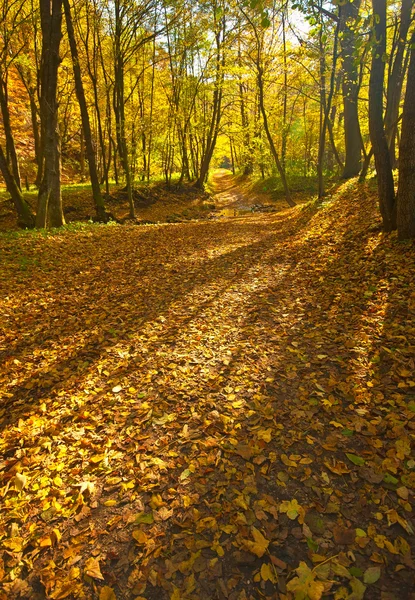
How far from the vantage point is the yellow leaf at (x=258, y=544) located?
7.86 ft

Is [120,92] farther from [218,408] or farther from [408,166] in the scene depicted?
[218,408]

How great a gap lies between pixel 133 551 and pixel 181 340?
305cm

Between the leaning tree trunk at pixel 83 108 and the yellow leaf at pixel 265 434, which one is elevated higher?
the leaning tree trunk at pixel 83 108

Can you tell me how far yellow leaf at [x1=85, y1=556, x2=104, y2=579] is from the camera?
2306 millimetres

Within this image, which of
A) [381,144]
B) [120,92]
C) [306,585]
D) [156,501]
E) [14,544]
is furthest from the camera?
[120,92]

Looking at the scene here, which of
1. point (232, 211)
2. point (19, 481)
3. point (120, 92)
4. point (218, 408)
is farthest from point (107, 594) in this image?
point (232, 211)

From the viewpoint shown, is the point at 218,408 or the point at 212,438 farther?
the point at 218,408

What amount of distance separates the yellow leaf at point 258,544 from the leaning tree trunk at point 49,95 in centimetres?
1136

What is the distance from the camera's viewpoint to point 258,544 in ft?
8.00

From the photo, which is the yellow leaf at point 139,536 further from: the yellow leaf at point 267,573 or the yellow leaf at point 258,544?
the yellow leaf at point 267,573

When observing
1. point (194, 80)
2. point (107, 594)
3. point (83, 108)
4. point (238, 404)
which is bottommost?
point (107, 594)

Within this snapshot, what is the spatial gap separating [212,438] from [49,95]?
11.9m

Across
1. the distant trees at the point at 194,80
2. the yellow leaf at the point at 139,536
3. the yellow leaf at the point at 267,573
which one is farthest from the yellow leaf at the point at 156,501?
the distant trees at the point at 194,80

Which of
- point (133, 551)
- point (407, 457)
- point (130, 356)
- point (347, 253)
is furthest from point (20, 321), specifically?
point (347, 253)
